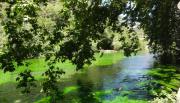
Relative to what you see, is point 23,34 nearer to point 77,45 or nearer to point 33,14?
point 33,14

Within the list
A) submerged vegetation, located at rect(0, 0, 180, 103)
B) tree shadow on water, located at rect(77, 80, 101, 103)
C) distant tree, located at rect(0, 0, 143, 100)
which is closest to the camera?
distant tree, located at rect(0, 0, 143, 100)

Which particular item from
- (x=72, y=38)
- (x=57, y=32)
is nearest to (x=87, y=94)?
(x=72, y=38)

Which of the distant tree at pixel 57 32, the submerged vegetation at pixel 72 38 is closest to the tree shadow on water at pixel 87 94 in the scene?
the submerged vegetation at pixel 72 38

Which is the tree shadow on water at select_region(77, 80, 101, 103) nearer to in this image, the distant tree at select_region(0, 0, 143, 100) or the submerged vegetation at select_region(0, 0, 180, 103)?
the submerged vegetation at select_region(0, 0, 180, 103)

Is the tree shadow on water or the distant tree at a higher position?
the distant tree

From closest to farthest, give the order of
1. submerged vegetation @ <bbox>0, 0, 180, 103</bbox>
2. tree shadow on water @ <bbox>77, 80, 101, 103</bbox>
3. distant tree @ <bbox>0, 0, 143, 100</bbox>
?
1. distant tree @ <bbox>0, 0, 143, 100</bbox>
2. submerged vegetation @ <bbox>0, 0, 180, 103</bbox>
3. tree shadow on water @ <bbox>77, 80, 101, 103</bbox>

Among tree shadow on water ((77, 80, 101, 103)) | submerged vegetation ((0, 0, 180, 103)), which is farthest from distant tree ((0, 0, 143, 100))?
tree shadow on water ((77, 80, 101, 103))

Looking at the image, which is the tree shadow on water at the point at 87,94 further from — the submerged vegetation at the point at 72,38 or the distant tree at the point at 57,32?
the distant tree at the point at 57,32

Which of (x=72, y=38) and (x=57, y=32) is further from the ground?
(x=57, y=32)

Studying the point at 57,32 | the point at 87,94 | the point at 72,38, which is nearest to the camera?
the point at 57,32

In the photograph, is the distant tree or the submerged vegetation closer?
the distant tree

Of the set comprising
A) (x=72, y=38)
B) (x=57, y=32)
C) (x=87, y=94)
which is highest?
(x=57, y=32)

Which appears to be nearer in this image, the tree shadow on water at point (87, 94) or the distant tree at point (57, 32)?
the distant tree at point (57, 32)

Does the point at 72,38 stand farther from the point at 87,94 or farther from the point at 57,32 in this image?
the point at 87,94
